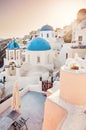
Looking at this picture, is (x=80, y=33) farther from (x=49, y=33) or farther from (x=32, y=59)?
(x=49, y=33)

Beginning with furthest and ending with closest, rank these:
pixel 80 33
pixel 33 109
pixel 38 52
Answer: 1. pixel 38 52
2. pixel 80 33
3. pixel 33 109

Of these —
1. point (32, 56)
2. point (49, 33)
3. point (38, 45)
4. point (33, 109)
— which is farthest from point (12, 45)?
point (33, 109)

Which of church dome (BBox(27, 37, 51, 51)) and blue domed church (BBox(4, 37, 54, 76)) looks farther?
church dome (BBox(27, 37, 51, 51))

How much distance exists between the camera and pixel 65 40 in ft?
30.9

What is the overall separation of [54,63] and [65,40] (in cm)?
176

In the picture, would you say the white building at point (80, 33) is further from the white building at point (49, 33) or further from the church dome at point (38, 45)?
the white building at point (49, 33)

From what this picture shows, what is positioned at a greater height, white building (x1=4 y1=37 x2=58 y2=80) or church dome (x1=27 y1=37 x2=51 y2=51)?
church dome (x1=27 y1=37 x2=51 y2=51)

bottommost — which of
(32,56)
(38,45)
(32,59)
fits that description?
(32,59)

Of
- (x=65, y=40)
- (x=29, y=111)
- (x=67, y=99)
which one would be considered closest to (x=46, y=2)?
(x=65, y=40)

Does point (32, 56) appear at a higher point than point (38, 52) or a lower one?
lower

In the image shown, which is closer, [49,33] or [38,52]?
[38,52]

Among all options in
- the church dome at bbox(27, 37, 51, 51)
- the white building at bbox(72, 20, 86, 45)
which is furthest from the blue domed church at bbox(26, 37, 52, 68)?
the white building at bbox(72, 20, 86, 45)

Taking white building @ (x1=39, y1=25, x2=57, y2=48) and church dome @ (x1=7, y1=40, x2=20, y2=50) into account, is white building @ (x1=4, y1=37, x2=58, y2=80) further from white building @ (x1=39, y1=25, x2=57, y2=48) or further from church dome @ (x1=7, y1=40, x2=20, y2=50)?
white building @ (x1=39, y1=25, x2=57, y2=48)

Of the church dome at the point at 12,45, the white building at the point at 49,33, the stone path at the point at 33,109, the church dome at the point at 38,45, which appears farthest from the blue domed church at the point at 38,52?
the stone path at the point at 33,109
